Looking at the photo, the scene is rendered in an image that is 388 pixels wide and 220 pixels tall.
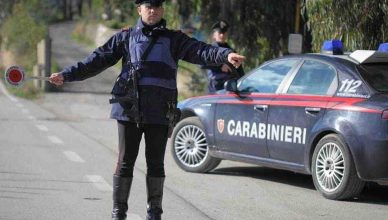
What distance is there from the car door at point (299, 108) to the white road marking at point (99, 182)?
6.02ft

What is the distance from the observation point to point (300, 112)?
315 inches

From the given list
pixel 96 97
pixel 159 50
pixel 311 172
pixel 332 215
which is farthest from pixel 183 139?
pixel 96 97

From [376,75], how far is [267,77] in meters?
1.42

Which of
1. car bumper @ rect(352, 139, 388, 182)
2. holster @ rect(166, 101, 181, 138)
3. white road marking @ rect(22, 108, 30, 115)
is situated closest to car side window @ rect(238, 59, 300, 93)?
car bumper @ rect(352, 139, 388, 182)

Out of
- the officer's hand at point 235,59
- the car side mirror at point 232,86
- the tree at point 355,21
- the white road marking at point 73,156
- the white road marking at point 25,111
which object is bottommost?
the white road marking at point 73,156

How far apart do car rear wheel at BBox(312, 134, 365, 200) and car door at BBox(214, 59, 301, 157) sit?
2.74ft

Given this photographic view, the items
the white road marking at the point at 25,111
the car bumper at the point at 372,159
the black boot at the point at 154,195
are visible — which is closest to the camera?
the black boot at the point at 154,195

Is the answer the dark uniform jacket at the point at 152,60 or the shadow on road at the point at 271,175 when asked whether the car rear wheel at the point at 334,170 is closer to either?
the shadow on road at the point at 271,175

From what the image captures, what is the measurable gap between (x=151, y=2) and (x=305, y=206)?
2.92m

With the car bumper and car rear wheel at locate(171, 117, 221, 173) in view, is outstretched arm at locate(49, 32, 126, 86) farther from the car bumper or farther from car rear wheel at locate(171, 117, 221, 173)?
car rear wheel at locate(171, 117, 221, 173)

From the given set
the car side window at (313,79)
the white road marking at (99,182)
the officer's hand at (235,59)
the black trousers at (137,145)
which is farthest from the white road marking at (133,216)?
the car side window at (313,79)

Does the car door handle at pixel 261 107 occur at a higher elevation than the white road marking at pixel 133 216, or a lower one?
higher

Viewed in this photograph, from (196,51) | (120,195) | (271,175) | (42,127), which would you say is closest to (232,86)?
(271,175)

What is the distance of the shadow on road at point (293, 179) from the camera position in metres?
8.06
